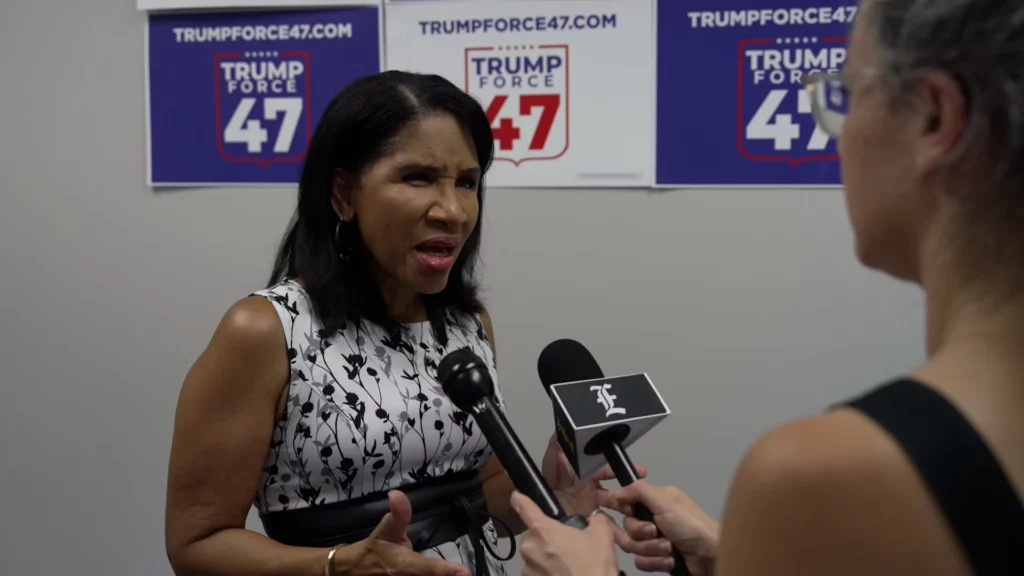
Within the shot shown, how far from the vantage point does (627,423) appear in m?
0.95

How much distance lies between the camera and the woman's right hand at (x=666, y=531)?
0.92m

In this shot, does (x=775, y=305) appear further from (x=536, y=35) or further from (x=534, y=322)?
(x=536, y=35)

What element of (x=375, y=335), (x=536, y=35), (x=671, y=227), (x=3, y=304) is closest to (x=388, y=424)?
(x=375, y=335)

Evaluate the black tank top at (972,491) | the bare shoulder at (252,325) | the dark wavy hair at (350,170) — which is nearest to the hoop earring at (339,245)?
the dark wavy hair at (350,170)

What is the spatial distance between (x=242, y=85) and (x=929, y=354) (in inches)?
72.4

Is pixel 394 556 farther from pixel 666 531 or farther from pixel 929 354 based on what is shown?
pixel 929 354

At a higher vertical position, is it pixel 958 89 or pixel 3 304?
pixel 958 89

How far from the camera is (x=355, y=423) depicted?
3.81ft

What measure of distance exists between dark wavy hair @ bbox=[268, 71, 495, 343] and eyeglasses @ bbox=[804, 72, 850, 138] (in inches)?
28.2

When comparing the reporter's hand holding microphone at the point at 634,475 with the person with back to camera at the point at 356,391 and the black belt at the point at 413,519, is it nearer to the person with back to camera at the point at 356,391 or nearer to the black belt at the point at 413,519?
the person with back to camera at the point at 356,391

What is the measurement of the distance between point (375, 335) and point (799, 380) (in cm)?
110

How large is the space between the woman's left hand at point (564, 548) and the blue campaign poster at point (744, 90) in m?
1.26

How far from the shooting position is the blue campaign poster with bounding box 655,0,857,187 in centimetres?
183

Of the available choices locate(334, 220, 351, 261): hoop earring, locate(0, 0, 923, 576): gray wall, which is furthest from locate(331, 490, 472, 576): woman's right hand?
locate(0, 0, 923, 576): gray wall
